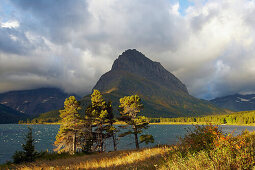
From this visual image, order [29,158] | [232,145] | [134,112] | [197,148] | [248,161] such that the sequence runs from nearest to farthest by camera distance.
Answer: [248,161] → [232,145] → [197,148] → [29,158] → [134,112]

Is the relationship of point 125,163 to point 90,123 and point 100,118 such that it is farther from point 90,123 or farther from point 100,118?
point 90,123

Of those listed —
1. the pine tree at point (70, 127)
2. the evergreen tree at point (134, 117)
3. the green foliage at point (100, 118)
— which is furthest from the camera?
the evergreen tree at point (134, 117)

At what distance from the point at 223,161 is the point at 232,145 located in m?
1.11

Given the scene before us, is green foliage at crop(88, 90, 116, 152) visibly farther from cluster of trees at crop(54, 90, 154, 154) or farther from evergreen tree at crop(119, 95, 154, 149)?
evergreen tree at crop(119, 95, 154, 149)

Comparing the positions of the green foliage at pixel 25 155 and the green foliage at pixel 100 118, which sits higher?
the green foliage at pixel 100 118

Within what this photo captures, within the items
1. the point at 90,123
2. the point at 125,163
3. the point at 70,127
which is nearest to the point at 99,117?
the point at 90,123

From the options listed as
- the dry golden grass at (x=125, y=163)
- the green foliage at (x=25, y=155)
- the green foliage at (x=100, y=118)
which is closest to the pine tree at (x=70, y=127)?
the green foliage at (x=100, y=118)

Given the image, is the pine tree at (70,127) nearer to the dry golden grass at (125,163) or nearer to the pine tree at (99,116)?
the pine tree at (99,116)

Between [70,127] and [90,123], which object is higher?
[90,123]

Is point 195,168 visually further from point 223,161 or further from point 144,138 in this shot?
point 144,138

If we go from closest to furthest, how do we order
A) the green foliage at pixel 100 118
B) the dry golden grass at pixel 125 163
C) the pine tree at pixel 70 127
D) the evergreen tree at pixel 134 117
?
the dry golden grass at pixel 125 163
the pine tree at pixel 70 127
the green foliage at pixel 100 118
the evergreen tree at pixel 134 117

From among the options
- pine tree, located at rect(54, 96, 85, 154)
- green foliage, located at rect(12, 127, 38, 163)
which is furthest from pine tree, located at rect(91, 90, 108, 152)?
green foliage, located at rect(12, 127, 38, 163)

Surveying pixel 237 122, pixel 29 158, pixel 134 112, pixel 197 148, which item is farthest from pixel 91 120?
pixel 237 122

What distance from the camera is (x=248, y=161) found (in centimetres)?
456
